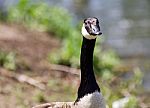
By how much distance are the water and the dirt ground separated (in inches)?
59.5

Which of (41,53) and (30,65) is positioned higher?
(41,53)

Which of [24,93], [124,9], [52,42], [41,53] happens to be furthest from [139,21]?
[24,93]

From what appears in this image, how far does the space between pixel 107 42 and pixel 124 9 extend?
2971 millimetres

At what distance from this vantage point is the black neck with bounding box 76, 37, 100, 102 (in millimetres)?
4835

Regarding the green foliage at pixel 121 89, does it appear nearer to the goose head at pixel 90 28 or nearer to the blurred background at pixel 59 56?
the blurred background at pixel 59 56

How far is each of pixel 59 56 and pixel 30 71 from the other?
0.65 m

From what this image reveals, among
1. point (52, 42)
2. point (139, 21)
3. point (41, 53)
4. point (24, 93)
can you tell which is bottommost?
point (24, 93)

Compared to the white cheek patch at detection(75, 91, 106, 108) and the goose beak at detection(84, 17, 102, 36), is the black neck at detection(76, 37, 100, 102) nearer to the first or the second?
the white cheek patch at detection(75, 91, 106, 108)

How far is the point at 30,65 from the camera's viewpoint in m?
8.76

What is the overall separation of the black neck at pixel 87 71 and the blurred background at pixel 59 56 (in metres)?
2.06

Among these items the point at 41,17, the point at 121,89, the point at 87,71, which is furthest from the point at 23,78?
the point at 41,17

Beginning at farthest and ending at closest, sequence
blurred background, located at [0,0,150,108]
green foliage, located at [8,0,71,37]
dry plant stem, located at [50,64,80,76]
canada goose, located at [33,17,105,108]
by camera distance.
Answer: green foliage, located at [8,0,71,37] → dry plant stem, located at [50,64,80,76] → blurred background, located at [0,0,150,108] → canada goose, located at [33,17,105,108]

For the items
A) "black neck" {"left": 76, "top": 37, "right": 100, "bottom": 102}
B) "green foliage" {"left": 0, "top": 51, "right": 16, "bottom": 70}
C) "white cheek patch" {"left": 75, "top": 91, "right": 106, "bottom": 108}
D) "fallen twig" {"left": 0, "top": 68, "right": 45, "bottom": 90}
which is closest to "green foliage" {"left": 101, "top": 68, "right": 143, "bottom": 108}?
"fallen twig" {"left": 0, "top": 68, "right": 45, "bottom": 90}

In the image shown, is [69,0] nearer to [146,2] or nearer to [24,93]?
[146,2]
